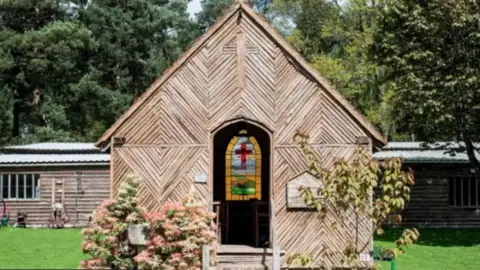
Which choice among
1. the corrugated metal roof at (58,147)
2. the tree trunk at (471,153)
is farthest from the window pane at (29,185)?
the tree trunk at (471,153)

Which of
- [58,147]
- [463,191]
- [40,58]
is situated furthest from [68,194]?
[463,191]

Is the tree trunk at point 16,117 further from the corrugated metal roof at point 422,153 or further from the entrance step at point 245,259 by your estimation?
the entrance step at point 245,259

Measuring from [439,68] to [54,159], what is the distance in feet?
59.2

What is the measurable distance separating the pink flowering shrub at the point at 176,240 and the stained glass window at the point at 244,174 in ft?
29.3

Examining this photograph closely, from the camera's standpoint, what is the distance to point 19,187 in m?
34.4

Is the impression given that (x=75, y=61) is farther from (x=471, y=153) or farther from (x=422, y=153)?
(x=471, y=153)

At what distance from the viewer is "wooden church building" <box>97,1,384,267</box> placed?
19.1 meters

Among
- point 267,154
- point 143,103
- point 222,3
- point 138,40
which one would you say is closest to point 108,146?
point 143,103

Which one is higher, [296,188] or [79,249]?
[296,188]

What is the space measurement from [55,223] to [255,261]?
58.4 ft

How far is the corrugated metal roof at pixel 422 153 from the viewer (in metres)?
33.5

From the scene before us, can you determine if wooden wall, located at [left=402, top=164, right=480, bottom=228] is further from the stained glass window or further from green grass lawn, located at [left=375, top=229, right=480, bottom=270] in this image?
the stained glass window

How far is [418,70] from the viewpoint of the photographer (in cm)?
2923

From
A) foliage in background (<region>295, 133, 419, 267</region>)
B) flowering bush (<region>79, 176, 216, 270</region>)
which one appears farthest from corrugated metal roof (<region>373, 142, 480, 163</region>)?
foliage in background (<region>295, 133, 419, 267</region>)
